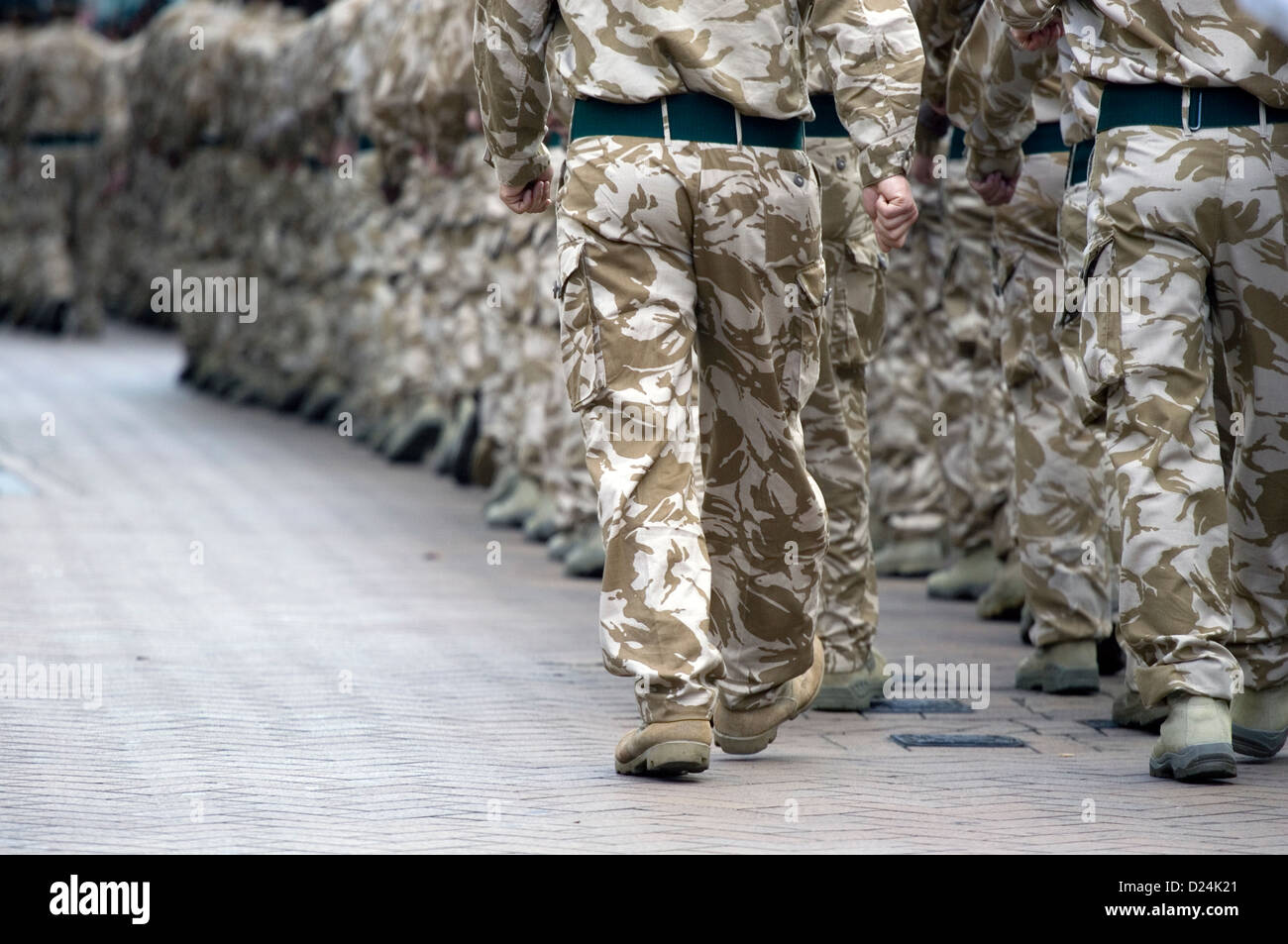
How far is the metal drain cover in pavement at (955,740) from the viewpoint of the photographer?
5.44 m

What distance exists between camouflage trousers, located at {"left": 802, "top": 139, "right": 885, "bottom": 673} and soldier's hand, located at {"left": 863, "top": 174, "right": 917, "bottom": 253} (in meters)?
1.01

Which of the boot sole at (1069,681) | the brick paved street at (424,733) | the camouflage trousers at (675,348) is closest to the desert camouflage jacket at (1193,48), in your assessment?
the camouflage trousers at (675,348)

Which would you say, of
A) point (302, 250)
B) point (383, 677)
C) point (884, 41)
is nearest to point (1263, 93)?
point (884, 41)

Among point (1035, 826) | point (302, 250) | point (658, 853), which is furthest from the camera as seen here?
point (302, 250)

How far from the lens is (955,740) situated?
18.0 feet

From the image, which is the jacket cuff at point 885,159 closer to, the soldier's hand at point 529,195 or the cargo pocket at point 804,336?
the cargo pocket at point 804,336

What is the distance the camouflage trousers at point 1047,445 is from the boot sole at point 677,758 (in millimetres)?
1835

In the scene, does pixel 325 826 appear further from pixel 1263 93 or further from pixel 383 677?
pixel 1263 93

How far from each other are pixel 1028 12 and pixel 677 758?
187cm

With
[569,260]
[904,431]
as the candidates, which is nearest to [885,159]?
[569,260]

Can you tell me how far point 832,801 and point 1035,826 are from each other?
439 mm

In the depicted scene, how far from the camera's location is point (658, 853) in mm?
4016

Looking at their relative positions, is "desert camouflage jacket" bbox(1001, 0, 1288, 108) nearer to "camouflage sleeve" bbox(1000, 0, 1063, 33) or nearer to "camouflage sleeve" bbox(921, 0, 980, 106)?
"camouflage sleeve" bbox(1000, 0, 1063, 33)

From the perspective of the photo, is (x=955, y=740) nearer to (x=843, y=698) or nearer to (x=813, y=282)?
(x=843, y=698)
